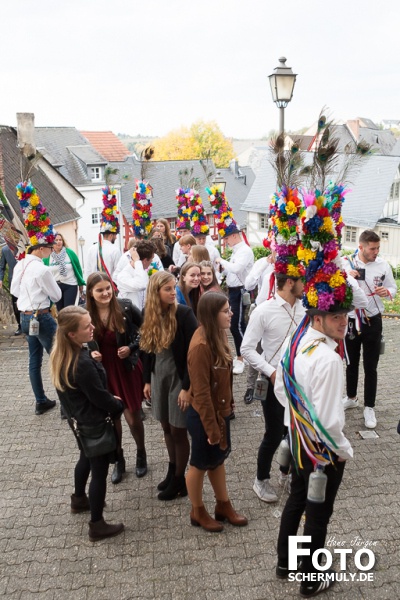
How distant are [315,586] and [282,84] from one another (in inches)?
258

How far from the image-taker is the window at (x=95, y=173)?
39.4m

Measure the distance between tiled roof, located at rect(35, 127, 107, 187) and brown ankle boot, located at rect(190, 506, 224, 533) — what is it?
36.9 m

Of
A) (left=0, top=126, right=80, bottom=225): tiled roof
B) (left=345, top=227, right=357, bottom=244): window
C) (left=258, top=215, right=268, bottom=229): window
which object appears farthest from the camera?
(left=258, top=215, right=268, bottom=229): window

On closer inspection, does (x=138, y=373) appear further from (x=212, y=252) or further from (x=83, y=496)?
(x=212, y=252)

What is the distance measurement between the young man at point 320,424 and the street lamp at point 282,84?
513cm

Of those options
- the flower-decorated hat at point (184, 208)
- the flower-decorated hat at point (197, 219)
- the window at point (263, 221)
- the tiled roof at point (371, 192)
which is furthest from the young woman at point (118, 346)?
the window at point (263, 221)

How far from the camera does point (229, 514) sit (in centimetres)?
365

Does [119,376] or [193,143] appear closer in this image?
[119,376]

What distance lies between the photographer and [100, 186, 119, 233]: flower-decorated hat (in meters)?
7.57

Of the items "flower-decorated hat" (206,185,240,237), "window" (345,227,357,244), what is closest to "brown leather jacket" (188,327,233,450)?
"flower-decorated hat" (206,185,240,237)

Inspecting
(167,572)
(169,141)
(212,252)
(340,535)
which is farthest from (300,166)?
(169,141)

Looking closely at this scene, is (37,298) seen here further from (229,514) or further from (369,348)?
(369,348)

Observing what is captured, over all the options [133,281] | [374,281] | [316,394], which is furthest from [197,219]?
[316,394]

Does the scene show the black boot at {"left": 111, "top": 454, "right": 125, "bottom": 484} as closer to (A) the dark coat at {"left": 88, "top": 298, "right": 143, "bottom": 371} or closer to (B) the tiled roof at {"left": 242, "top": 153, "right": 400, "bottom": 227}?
(A) the dark coat at {"left": 88, "top": 298, "right": 143, "bottom": 371}
